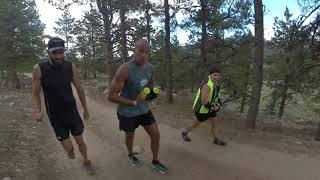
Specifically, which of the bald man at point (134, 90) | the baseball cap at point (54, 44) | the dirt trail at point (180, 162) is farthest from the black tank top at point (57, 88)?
the dirt trail at point (180, 162)

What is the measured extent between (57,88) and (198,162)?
9.94ft

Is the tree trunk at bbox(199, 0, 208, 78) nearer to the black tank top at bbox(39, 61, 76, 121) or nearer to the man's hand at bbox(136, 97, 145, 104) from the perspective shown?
the man's hand at bbox(136, 97, 145, 104)

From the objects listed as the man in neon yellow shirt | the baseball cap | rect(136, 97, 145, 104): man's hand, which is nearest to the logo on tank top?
rect(136, 97, 145, 104): man's hand

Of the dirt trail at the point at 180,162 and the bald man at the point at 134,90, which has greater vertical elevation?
the bald man at the point at 134,90

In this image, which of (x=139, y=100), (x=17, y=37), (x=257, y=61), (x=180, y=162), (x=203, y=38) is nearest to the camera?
(x=139, y=100)

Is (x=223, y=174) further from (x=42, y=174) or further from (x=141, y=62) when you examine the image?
(x=42, y=174)

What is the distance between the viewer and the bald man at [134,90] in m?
5.25

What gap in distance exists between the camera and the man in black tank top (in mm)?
5211

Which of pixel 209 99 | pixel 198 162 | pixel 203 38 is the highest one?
pixel 203 38

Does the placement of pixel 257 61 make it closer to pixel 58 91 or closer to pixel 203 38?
pixel 58 91

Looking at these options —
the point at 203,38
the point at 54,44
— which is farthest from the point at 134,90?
the point at 203,38

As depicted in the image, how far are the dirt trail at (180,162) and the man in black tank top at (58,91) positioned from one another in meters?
0.91

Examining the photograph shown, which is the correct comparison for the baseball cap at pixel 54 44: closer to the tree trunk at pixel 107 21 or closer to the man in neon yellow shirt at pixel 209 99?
the man in neon yellow shirt at pixel 209 99

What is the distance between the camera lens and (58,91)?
5.35m
